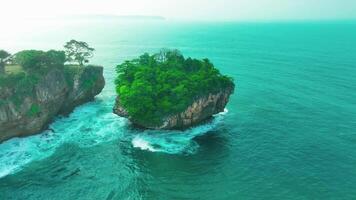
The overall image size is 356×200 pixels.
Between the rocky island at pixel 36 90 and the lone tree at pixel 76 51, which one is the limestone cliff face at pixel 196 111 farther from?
the lone tree at pixel 76 51

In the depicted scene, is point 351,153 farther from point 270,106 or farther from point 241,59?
point 241,59

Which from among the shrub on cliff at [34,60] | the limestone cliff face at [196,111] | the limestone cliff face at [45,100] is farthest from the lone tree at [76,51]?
the limestone cliff face at [196,111]

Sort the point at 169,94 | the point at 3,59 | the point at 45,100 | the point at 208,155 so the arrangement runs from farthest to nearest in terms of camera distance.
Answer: the point at 169,94, the point at 45,100, the point at 3,59, the point at 208,155

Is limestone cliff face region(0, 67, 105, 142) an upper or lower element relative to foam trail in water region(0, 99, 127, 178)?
upper

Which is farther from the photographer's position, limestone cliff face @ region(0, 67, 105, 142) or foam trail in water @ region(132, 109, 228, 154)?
limestone cliff face @ region(0, 67, 105, 142)

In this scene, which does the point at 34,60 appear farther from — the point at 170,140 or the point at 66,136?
the point at 170,140

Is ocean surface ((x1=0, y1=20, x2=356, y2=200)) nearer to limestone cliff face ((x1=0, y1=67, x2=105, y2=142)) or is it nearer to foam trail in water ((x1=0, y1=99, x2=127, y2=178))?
foam trail in water ((x1=0, y1=99, x2=127, y2=178))

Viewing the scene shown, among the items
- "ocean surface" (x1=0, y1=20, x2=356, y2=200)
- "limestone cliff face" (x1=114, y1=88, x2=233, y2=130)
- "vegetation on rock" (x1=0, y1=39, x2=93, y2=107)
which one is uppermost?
"vegetation on rock" (x1=0, y1=39, x2=93, y2=107)

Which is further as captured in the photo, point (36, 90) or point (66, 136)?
point (36, 90)

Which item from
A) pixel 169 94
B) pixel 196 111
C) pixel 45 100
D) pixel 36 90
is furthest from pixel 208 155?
pixel 36 90

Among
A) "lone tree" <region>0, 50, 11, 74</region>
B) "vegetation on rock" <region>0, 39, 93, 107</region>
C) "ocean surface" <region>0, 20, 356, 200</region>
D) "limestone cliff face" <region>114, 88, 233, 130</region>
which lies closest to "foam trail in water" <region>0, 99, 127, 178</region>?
"ocean surface" <region>0, 20, 356, 200</region>
